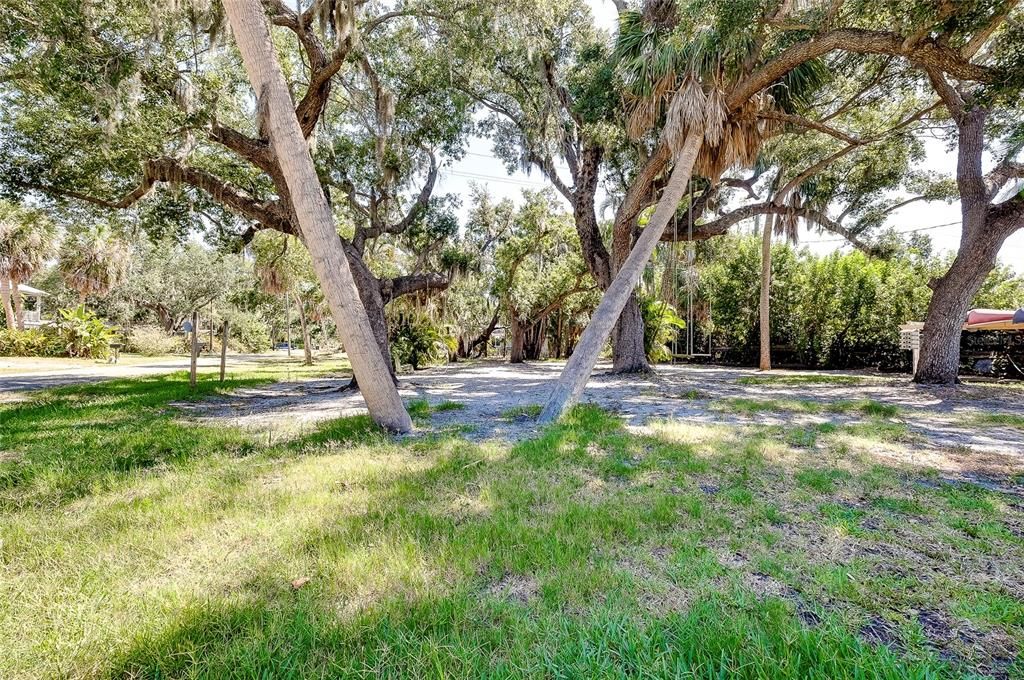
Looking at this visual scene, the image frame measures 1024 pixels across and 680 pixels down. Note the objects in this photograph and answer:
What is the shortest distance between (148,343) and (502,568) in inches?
1255

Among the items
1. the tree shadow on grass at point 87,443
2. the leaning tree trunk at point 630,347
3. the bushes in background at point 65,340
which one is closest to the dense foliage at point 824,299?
the leaning tree trunk at point 630,347

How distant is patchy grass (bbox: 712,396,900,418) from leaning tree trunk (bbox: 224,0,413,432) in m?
5.23

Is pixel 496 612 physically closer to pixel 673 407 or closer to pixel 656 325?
pixel 673 407

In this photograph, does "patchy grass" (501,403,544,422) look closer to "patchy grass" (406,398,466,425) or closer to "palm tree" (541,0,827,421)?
"palm tree" (541,0,827,421)

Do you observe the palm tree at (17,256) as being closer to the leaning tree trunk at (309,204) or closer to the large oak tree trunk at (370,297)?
the large oak tree trunk at (370,297)

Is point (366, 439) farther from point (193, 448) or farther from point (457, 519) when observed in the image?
point (457, 519)

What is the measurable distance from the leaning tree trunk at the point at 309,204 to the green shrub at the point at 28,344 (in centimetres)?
2291

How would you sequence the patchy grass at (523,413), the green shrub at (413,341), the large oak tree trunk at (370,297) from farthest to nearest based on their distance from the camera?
1. the green shrub at (413,341)
2. the large oak tree trunk at (370,297)
3. the patchy grass at (523,413)

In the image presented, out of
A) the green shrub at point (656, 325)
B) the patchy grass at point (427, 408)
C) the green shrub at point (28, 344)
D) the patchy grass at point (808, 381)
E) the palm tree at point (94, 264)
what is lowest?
the patchy grass at point (427, 408)

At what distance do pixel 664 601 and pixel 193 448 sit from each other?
15.0 ft

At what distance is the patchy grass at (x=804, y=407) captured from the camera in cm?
651

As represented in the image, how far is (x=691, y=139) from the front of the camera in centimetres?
629

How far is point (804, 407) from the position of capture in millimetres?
6988

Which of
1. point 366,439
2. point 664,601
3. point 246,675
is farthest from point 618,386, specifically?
point 246,675
